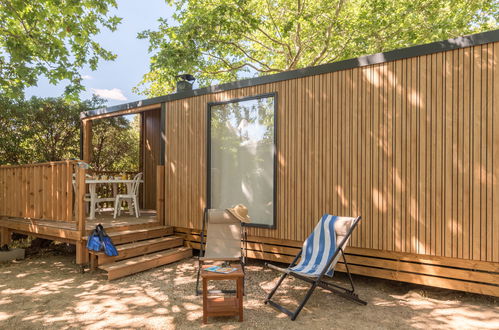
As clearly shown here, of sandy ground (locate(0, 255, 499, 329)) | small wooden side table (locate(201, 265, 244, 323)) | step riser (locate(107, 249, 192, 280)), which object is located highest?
small wooden side table (locate(201, 265, 244, 323))

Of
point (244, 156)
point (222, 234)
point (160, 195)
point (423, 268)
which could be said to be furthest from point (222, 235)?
point (423, 268)

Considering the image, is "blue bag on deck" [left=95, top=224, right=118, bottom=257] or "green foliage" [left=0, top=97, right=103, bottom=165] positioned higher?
"green foliage" [left=0, top=97, right=103, bottom=165]

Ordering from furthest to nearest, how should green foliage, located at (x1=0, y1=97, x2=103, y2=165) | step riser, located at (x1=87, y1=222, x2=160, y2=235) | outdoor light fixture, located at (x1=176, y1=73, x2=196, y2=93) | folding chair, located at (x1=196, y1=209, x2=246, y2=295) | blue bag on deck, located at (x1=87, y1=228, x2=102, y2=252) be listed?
green foliage, located at (x1=0, y1=97, x2=103, y2=165)
outdoor light fixture, located at (x1=176, y1=73, x2=196, y2=93)
step riser, located at (x1=87, y1=222, x2=160, y2=235)
blue bag on deck, located at (x1=87, y1=228, x2=102, y2=252)
folding chair, located at (x1=196, y1=209, x2=246, y2=295)

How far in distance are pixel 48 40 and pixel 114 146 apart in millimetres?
3924

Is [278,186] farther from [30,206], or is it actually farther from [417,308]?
[30,206]

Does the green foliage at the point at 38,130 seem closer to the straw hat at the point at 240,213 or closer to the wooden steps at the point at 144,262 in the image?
the wooden steps at the point at 144,262

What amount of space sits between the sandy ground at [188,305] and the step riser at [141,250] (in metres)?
0.25

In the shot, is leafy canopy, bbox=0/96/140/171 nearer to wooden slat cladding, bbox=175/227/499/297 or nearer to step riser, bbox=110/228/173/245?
step riser, bbox=110/228/173/245

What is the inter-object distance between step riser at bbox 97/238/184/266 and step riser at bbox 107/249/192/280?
0.91 ft

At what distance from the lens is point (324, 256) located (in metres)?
3.71

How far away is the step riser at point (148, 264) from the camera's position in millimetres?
4383

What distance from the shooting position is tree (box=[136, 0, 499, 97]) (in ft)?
30.2

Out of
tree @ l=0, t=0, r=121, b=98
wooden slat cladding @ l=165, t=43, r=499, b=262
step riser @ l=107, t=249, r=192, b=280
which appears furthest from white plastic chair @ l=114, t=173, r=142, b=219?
wooden slat cladding @ l=165, t=43, r=499, b=262

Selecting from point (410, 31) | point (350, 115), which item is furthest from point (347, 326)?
point (410, 31)
